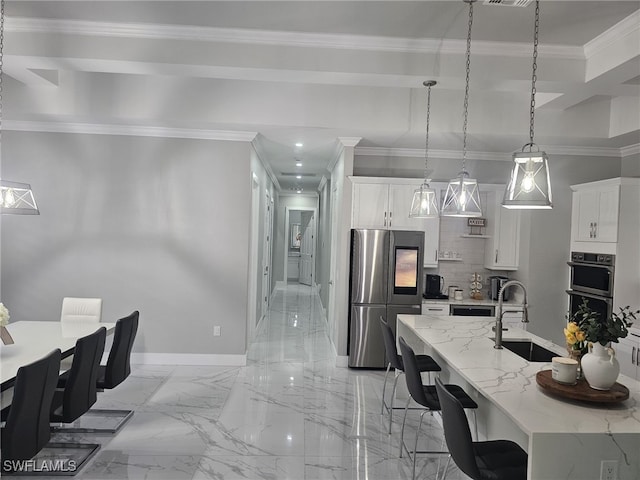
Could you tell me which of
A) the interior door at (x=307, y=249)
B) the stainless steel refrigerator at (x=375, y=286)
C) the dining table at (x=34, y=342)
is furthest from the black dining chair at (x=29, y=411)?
the interior door at (x=307, y=249)

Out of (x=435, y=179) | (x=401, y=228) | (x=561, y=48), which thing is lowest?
(x=401, y=228)

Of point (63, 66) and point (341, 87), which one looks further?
point (341, 87)

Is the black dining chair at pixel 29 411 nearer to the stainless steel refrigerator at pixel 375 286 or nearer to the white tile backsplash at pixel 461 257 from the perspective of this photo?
the stainless steel refrigerator at pixel 375 286

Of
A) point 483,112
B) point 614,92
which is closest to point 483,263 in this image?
point 483,112

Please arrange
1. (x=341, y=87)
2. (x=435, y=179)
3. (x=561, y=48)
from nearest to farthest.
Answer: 1. (x=561, y=48)
2. (x=341, y=87)
3. (x=435, y=179)

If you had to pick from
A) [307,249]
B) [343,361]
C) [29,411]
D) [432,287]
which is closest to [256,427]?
[29,411]

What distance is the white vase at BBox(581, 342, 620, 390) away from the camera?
2070 mm

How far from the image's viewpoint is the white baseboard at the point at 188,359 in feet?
16.8

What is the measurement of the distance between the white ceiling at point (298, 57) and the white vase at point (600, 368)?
1.93 m

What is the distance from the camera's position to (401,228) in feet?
17.3

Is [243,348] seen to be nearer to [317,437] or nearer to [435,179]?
[317,437]

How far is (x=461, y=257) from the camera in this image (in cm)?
593

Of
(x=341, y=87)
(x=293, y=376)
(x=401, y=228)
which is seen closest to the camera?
(x=341, y=87)

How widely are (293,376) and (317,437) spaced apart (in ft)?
4.84
